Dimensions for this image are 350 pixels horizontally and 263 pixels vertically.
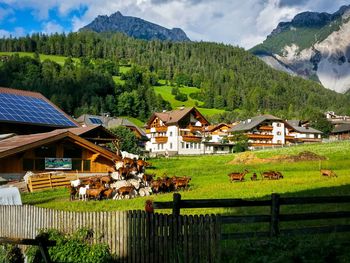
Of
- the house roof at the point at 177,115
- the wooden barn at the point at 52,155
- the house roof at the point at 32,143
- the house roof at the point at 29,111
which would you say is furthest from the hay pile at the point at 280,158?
the house roof at the point at 177,115

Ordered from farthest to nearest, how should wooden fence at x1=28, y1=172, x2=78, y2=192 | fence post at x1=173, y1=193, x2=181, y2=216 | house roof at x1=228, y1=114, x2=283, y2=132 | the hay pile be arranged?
house roof at x1=228, y1=114, x2=283, y2=132, the hay pile, wooden fence at x1=28, y1=172, x2=78, y2=192, fence post at x1=173, y1=193, x2=181, y2=216

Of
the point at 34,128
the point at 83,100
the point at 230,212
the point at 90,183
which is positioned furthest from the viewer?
the point at 83,100

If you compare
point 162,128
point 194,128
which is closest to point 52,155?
point 194,128

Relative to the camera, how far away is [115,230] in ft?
44.5

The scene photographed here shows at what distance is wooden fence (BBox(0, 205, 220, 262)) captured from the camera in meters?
11.9

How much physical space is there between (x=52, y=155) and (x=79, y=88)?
132523mm

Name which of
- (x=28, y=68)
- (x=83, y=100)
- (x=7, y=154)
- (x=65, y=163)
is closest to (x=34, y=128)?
(x=65, y=163)

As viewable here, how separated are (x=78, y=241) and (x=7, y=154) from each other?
2725cm

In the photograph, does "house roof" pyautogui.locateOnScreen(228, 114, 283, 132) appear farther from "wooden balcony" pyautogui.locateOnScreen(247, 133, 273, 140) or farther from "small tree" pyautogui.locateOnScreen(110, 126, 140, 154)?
"small tree" pyautogui.locateOnScreen(110, 126, 140, 154)

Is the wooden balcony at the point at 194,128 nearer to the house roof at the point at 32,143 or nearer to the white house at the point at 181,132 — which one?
the white house at the point at 181,132

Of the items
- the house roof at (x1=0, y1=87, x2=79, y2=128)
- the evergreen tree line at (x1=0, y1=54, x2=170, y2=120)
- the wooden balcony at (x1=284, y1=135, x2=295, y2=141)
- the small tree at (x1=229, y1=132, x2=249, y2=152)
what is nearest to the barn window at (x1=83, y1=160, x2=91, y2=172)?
the house roof at (x1=0, y1=87, x2=79, y2=128)

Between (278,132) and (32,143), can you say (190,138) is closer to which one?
(278,132)

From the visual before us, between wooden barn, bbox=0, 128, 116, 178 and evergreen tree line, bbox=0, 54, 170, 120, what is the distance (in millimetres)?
106206

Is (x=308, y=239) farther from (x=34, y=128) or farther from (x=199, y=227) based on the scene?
(x=34, y=128)
